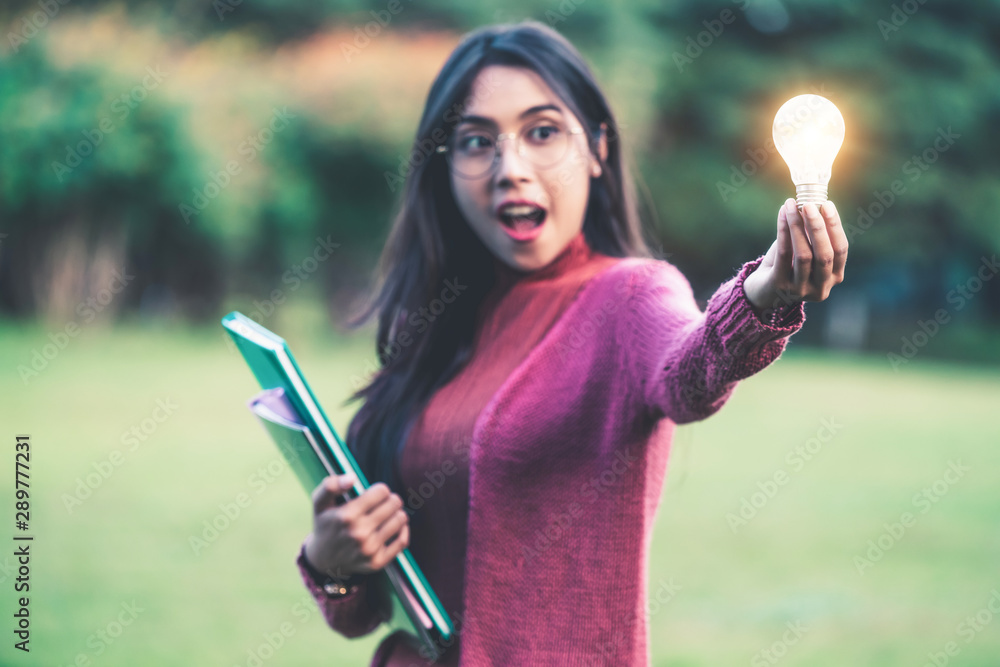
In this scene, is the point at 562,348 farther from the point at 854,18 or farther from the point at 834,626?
the point at 854,18

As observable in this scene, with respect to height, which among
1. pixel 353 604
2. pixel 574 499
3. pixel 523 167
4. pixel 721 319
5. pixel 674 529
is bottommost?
pixel 674 529

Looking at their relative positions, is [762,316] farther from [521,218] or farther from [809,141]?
[521,218]

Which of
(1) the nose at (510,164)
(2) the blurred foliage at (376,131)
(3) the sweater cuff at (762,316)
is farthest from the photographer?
(2) the blurred foliage at (376,131)

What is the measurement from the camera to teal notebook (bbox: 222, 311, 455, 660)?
4.04 ft

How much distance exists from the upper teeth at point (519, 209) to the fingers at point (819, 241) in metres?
0.65

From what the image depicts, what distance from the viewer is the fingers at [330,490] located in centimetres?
127

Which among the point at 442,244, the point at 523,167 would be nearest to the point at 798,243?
the point at 523,167

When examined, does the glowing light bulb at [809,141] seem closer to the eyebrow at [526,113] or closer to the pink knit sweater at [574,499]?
the pink knit sweater at [574,499]

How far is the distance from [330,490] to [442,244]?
1.76ft

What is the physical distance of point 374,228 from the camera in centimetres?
1545

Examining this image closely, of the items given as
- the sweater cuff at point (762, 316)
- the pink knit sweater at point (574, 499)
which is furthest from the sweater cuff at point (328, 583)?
the sweater cuff at point (762, 316)

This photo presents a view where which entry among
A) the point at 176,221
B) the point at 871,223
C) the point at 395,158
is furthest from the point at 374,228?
the point at 871,223

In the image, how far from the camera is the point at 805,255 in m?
0.82

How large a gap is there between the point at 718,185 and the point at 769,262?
15436 millimetres
